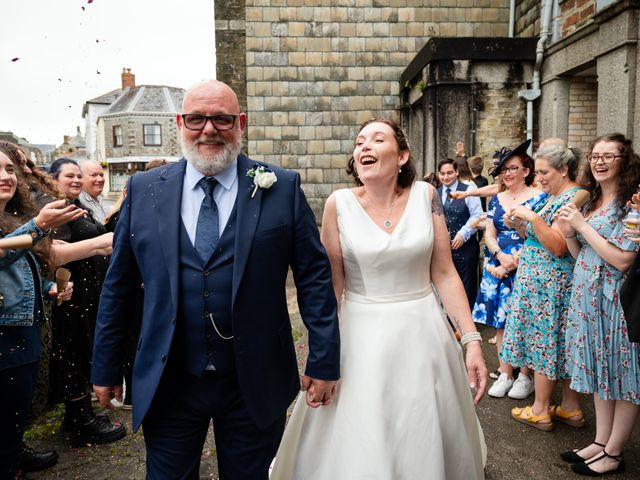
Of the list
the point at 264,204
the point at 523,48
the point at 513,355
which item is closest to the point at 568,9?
the point at 523,48

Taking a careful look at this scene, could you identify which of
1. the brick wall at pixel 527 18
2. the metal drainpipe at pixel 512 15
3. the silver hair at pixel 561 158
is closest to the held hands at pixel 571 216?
the silver hair at pixel 561 158

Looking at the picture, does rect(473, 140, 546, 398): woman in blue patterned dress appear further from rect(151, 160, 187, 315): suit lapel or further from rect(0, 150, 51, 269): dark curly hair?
rect(0, 150, 51, 269): dark curly hair

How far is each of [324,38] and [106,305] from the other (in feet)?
36.4

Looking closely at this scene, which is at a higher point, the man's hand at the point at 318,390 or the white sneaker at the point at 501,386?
the man's hand at the point at 318,390

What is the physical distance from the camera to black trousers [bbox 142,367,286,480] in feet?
7.27

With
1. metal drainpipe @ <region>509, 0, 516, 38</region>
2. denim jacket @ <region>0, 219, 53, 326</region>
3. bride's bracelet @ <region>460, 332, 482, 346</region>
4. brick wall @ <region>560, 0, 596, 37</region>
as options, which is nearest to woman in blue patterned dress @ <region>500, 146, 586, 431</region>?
bride's bracelet @ <region>460, 332, 482, 346</region>

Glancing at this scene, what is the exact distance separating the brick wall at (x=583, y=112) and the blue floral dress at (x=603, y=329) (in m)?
5.43

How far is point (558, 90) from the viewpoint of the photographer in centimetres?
819

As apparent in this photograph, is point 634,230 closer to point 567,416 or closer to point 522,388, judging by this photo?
point 567,416

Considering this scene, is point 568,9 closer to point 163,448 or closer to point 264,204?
point 264,204

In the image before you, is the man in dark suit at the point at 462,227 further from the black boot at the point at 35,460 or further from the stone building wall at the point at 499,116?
the black boot at the point at 35,460

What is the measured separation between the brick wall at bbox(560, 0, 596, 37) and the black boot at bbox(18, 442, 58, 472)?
26.4 ft

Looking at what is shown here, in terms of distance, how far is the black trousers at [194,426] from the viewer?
7.27 ft

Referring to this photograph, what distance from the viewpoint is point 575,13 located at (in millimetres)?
7965
